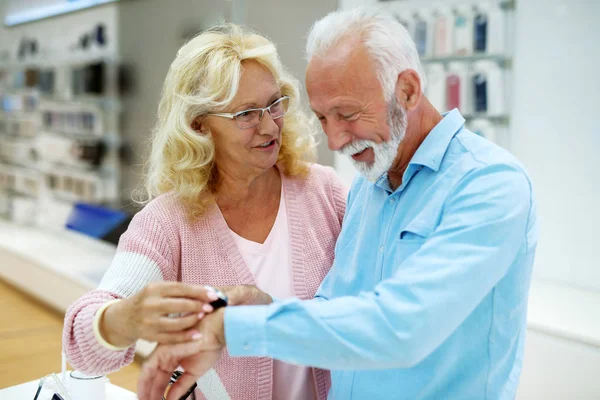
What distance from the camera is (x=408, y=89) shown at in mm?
1272

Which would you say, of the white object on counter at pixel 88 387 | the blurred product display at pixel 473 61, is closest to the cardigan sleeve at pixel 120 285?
the white object on counter at pixel 88 387

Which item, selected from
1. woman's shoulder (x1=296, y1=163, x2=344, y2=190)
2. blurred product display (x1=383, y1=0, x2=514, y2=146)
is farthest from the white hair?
blurred product display (x1=383, y1=0, x2=514, y2=146)

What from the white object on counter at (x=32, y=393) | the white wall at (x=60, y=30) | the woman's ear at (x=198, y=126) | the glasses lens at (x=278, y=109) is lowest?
the white object on counter at (x=32, y=393)

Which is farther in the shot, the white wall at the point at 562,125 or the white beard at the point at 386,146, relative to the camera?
the white wall at the point at 562,125

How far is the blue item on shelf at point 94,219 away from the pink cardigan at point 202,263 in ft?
14.1

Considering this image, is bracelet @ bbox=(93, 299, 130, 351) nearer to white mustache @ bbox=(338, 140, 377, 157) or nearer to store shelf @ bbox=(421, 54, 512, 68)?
white mustache @ bbox=(338, 140, 377, 157)

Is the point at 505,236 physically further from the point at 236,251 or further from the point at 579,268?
the point at 579,268

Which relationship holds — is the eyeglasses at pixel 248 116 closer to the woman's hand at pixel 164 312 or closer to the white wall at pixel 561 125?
the woman's hand at pixel 164 312

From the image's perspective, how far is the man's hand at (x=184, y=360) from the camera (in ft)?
3.88

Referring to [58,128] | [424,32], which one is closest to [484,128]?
A: [424,32]

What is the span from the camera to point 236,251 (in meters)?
1.76

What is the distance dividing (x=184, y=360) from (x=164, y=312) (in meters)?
0.12

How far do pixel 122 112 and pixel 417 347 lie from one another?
5.43 metres

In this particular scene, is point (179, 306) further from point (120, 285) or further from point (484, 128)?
point (484, 128)
